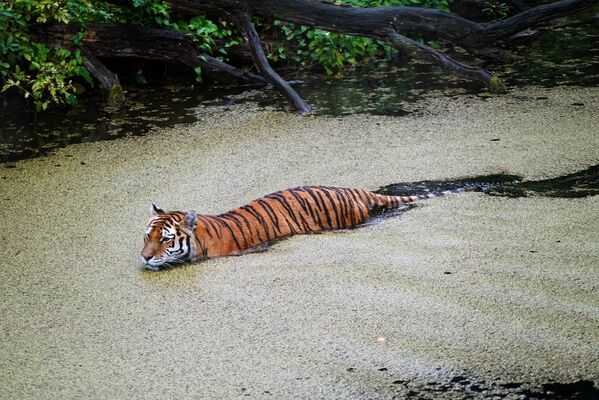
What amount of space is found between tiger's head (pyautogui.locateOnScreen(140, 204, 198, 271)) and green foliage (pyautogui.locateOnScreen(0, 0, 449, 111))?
1.96 metres

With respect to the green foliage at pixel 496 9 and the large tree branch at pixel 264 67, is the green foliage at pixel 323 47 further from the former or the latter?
the green foliage at pixel 496 9

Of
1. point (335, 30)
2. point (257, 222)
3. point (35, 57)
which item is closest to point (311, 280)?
point (257, 222)

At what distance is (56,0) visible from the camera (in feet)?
16.8

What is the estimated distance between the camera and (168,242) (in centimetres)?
328

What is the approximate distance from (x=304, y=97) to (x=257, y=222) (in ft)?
7.35

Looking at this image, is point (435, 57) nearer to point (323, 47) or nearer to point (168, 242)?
point (323, 47)

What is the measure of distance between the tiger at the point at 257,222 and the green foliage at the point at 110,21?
6.36 feet

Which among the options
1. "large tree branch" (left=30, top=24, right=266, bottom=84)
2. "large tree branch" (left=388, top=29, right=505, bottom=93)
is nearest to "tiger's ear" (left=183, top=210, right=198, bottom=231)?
"large tree branch" (left=388, top=29, right=505, bottom=93)

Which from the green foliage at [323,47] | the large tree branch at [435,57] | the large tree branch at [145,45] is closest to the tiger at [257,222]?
the large tree branch at [435,57]

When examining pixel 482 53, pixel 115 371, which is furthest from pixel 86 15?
pixel 115 371

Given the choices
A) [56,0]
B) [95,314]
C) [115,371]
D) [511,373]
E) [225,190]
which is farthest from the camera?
[56,0]

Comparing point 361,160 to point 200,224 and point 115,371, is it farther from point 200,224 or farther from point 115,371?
point 115,371

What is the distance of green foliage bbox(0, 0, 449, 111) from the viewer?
5.04 m

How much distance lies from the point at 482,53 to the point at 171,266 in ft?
8.99
